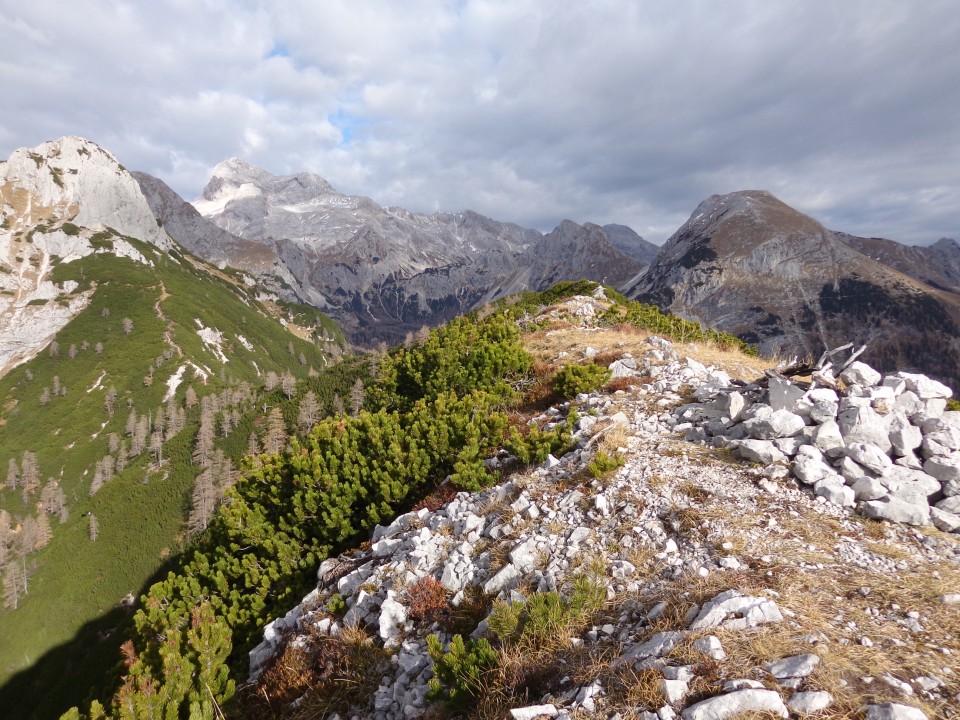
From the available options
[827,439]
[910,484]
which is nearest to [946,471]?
[910,484]

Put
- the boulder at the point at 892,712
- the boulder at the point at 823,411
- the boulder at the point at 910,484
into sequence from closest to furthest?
the boulder at the point at 892,712, the boulder at the point at 910,484, the boulder at the point at 823,411

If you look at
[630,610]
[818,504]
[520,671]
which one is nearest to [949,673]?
[630,610]

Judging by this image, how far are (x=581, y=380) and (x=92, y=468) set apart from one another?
614 feet

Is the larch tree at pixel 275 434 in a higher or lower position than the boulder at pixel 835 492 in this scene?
lower

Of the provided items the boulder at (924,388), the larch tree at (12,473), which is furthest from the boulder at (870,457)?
the larch tree at (12,473)

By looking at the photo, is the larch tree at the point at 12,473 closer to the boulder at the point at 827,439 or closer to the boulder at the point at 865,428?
the boulder at the point at 827,439

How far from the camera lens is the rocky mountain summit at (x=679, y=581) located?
4.51m

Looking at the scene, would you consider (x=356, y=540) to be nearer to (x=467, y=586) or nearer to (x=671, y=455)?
(x=467, y=586)

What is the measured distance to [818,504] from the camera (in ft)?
25.3

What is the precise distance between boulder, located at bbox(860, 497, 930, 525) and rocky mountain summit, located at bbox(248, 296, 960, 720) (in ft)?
0.08

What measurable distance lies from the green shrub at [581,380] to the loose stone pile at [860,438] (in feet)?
9.49

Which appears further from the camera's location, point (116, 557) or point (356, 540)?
point (116, 557)

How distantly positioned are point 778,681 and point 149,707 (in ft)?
26.4

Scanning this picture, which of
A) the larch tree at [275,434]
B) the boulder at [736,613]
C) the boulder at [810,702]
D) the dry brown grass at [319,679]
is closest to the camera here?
the boulder at [810,702]
